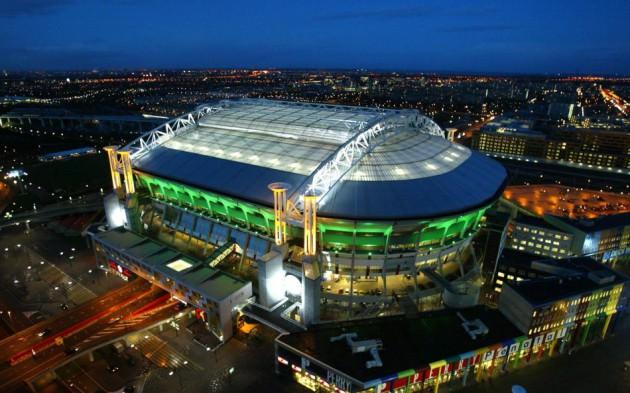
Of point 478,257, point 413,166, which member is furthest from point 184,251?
point 478,257

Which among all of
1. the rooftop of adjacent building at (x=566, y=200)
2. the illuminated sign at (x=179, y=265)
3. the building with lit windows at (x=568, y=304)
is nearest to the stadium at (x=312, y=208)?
the illuminated sign at (x=179, y=265)

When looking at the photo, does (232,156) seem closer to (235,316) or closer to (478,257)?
(235,316)

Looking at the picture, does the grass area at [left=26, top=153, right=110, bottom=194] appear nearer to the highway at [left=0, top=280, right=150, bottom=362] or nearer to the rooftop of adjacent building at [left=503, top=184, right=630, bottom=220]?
the highway at [left=0, top=280, right=150, bottom=362]

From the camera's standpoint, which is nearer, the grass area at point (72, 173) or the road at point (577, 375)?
the road at point (577, 375)

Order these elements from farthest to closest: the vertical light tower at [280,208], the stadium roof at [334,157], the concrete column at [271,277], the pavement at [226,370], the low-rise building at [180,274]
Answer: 1. the stadium roof at [334,157]
2. the concrete column at [271,277]
3. the low-rise building at [180,274]
4. the vertical light tower at [280,208]
5. the pavement at [226,370]

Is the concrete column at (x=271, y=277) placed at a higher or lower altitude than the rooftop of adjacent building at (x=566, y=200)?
higher

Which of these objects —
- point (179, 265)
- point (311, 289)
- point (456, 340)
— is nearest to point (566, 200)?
point (456, 340)

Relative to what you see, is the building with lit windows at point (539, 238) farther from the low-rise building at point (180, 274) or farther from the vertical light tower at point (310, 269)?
the low-rise building at point (180, 274)
